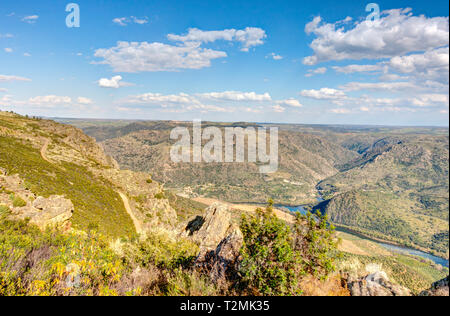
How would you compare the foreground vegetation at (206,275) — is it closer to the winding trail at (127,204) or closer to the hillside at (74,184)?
the hillside at (74,184)

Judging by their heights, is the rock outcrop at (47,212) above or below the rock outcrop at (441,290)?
below

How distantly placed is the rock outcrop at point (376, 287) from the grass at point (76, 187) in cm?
3091

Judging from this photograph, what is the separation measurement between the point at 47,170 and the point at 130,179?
24.4m

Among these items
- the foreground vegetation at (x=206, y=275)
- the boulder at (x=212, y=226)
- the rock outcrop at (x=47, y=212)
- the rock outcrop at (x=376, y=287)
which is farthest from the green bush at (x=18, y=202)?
the rock outcrop at (x=376, y=287)

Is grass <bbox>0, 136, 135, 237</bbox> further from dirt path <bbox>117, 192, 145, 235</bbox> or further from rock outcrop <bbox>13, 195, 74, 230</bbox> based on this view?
rock outcrop <bbox>13, 195, 74, 230</bbox>

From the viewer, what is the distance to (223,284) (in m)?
8.58

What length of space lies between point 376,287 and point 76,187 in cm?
5287

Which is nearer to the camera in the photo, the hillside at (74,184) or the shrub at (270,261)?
the shrub at (270,261)

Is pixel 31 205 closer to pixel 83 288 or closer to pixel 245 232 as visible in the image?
pixel 83 288

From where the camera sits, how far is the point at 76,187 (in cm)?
4725

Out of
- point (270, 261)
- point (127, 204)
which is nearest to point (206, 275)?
point (270, 261)

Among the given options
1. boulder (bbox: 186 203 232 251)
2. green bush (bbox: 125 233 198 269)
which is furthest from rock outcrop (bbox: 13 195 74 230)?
boulder (bbox: 186 203 232 251)

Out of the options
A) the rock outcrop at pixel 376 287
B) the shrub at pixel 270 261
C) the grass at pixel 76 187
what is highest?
the shrub at pixel 270 261

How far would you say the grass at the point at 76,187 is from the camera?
3606 cm
